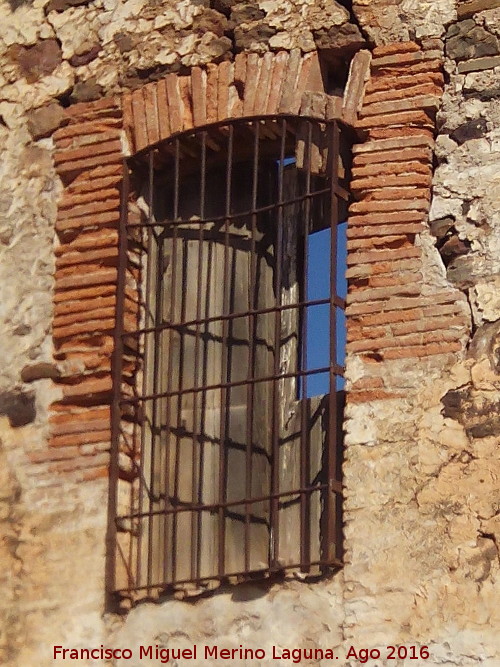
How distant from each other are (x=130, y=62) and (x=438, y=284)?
1709 millimetres

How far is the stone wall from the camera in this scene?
18.2ft

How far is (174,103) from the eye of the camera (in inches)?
259

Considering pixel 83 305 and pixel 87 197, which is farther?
pixel 87 197

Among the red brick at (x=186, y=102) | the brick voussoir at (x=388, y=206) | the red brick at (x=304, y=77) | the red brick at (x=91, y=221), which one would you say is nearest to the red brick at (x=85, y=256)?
the red brick at (x=91, y=221)

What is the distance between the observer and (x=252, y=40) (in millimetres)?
6531

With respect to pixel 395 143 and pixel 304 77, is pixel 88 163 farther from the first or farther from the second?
pixel 395 143

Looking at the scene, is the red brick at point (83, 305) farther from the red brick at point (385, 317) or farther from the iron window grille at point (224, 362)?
the red brick at point (385, 317)

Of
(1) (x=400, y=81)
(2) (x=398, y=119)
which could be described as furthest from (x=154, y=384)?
(1) (x=400, y=81)

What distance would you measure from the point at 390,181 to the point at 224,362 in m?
0.92

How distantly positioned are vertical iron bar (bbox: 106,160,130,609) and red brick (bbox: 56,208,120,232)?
5cm

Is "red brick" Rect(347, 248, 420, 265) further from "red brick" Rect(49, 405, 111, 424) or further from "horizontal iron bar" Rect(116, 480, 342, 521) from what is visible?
"red brick" Rect(49, 405, 111, 424)

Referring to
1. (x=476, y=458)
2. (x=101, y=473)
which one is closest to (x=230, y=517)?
(x=101, y=473)

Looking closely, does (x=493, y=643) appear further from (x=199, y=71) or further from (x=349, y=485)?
(x=199, y=71)

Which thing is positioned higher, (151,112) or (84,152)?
(151,112)
